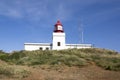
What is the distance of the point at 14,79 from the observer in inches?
575

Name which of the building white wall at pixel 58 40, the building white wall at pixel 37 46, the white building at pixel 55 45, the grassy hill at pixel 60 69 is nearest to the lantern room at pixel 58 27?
the white building at pixel 55 45

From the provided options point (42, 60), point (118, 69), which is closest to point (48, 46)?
point (42, 60)

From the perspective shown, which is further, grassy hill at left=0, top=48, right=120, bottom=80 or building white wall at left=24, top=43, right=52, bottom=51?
building white wall at left=24, top=43, right=52, bottom=51

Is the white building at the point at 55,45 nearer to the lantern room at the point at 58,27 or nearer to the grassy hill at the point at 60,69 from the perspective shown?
the lantern room at the point at 58,27

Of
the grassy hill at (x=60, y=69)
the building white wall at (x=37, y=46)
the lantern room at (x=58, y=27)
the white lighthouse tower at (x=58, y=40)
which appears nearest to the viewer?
the grassy hill at (x=60, y=69)

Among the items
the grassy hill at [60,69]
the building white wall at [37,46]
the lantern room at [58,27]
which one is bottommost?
the grassy hill at [60,69]

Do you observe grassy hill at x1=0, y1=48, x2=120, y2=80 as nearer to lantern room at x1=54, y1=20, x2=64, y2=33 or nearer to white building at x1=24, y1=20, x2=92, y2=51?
white building at x1=24, y1=20, x2=92, y2=51

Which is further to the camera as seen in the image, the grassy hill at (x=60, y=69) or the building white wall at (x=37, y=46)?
the building white wall at (x=37, y=46)

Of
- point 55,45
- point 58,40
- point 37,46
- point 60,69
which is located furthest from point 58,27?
point 60,69

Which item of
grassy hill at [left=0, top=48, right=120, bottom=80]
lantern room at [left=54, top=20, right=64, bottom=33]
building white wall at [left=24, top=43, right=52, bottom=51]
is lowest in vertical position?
grassy hill at [left=0, top=48, right=120, bottom=80]

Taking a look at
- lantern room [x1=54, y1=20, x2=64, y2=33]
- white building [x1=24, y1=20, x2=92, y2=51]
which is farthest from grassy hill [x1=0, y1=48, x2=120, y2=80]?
lantern room [x1=54, y1=20, x2=64, y2=33]

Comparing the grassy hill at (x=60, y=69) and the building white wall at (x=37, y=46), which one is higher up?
the building white wall at (x=37, y=46)

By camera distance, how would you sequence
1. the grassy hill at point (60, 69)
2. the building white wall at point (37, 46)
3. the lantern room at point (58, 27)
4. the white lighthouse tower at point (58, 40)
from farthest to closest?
the lantern room at point (58, 27), the building white wall at point (37, 46), the white lighthouse tower at point (58, 40), the grassy hill at point (60, 69)

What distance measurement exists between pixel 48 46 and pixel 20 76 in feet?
99.8
